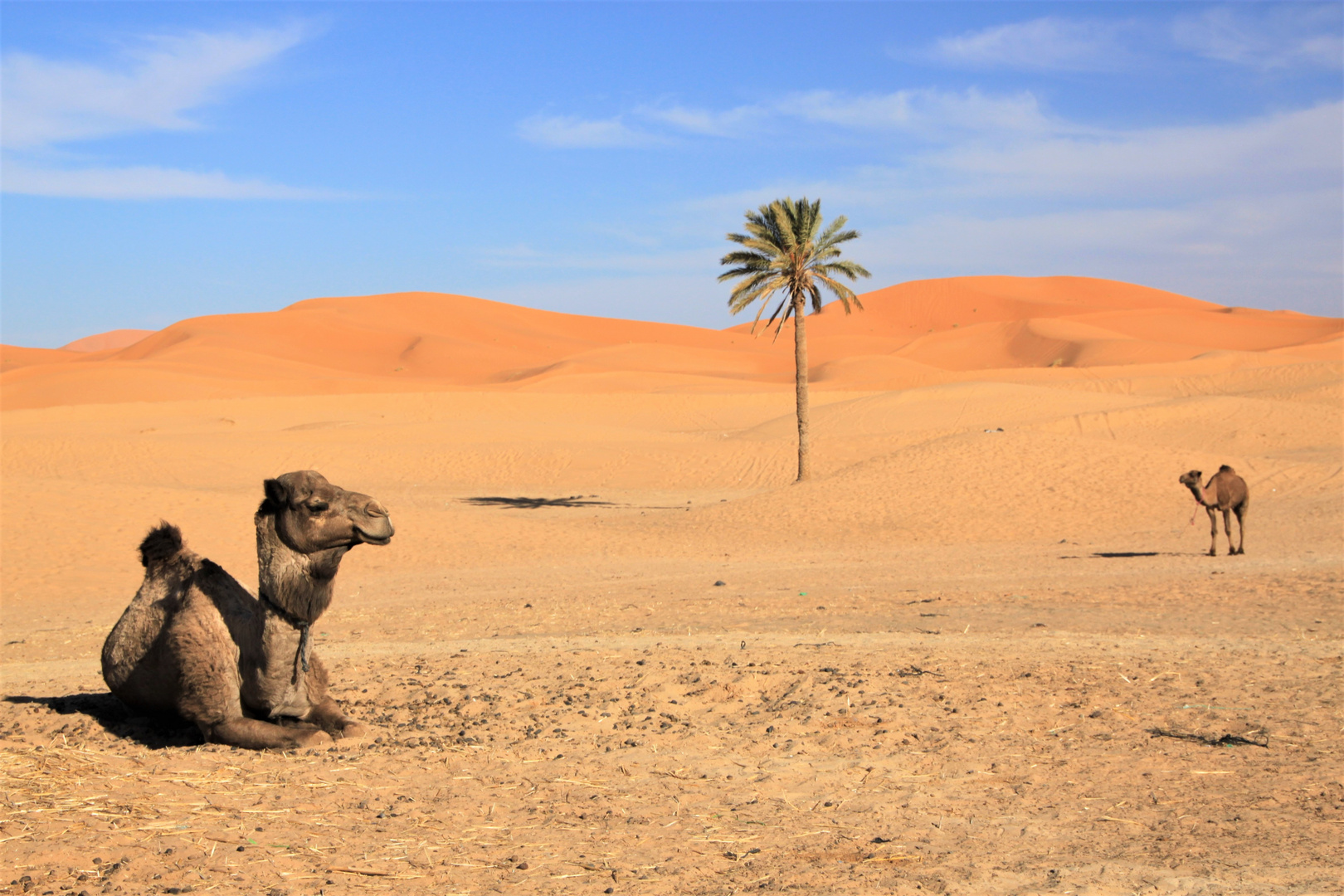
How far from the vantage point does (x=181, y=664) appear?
6.43 meters

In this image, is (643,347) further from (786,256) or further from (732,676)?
(732,676)

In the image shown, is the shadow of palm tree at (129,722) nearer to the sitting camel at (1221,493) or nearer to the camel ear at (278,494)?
the camel ear at (278,494)

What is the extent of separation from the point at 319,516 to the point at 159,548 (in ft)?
5.62

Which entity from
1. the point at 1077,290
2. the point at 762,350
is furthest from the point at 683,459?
the point at 1077,290

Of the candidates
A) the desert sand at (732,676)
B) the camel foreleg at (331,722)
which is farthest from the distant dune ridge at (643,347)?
the camel foreleg at (331,722)

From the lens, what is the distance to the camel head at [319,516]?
5867mm

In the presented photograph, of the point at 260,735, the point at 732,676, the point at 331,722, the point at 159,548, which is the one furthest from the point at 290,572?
the point at 732,676

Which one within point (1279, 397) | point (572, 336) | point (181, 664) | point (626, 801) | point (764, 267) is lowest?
point (626, 801)

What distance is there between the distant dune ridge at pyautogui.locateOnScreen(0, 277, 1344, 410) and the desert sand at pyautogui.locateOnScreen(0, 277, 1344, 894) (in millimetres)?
34890

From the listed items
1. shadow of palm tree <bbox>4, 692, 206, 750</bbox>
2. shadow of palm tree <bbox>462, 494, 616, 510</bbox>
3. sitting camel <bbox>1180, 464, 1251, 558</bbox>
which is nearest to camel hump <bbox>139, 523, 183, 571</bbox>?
shadow of palm tree <bbox>4, 692, 206, 750</bbox>

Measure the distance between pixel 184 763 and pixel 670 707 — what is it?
320 centimetres

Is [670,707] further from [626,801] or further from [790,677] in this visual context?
[626,801]

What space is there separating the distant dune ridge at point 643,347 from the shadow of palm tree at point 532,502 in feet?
116

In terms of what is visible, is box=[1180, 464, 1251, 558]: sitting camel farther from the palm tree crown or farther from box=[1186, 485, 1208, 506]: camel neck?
the palm tree crown
